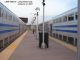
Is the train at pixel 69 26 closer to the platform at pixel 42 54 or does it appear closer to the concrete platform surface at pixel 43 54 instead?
the platform at pixel 42 54

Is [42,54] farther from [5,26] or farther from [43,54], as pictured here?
[5,26]

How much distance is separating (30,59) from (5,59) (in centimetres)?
120

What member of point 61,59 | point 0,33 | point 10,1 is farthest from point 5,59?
point 10,1

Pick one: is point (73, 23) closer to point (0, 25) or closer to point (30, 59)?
point (0, 25)

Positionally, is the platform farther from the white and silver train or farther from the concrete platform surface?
the white and silver train

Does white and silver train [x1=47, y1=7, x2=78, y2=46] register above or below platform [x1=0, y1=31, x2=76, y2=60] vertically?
above

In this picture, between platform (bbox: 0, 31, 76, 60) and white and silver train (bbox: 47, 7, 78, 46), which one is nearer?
platform (bbox: 0, 31, 76, 60)

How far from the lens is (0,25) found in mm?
13172

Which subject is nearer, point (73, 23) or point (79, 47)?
point (79, 47)

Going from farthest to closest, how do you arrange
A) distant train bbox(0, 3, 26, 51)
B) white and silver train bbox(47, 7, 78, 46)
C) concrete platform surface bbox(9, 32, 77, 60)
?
white and silver train bbox(47, 7, 78, 46) < distant train bbox(0, 3, 26, 51) < concrete platform surface bbox(9, 32, 77, 60)

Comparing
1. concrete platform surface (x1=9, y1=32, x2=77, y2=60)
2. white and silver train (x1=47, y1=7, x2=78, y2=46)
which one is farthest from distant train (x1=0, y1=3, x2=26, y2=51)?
white and silver train (x1=47, y1=7, x2=78, y2=46)

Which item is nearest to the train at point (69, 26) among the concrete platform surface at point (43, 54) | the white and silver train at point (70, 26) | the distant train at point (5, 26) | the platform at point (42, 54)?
the white and silver train at point (70, 26)

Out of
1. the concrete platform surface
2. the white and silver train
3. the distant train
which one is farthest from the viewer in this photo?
the white and silver train

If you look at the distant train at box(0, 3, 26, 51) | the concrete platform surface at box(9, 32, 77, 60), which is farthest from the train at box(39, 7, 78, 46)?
the distant train at box(0, 3, 26, 51)
